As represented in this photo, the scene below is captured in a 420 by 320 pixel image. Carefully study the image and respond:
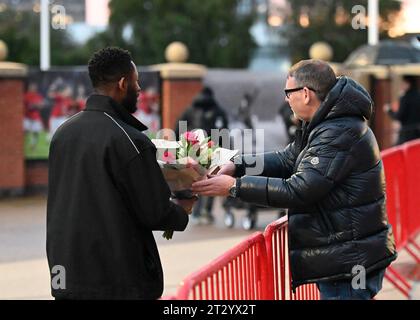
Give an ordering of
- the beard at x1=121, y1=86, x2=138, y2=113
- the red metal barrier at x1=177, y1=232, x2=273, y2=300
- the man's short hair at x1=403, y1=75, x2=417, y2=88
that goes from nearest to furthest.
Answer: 1. the red metal barrier at x1=177, y1=232, x2=273, y2=300
2. the beard at x1=121, y1=86, x2=138, y2=113
3. the man's short hair at x1=403, y1=75, x2=417, y2=88

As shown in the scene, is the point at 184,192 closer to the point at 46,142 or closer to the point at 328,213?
the point at 328,213

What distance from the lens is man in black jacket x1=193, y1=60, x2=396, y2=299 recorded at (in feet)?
13.6

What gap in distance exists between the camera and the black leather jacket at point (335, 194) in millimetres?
4141

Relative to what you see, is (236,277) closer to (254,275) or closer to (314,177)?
(254,275)

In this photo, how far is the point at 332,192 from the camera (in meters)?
4.20

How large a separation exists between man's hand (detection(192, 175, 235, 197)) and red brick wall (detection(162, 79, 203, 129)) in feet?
42.3

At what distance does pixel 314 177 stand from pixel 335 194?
0.16 metres

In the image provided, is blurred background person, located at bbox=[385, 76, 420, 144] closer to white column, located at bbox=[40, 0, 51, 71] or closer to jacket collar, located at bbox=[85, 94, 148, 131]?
white column, located at bbox=[40, 0, 51, 71]

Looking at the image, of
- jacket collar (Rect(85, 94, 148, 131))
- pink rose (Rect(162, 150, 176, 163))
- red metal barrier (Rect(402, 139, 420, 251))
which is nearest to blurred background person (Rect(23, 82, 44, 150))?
red metal barrier (Rect(402, 139, 420, 251))

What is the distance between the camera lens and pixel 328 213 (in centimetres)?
420

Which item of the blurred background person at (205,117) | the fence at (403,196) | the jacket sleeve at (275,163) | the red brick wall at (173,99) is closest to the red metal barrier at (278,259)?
the jacket sleeve at (275,163)

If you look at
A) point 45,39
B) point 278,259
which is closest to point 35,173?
point 45,39

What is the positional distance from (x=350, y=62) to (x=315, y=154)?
15.3 m

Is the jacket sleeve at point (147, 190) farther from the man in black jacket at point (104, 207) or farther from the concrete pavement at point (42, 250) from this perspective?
the concrete pavement at point (42, 250)
